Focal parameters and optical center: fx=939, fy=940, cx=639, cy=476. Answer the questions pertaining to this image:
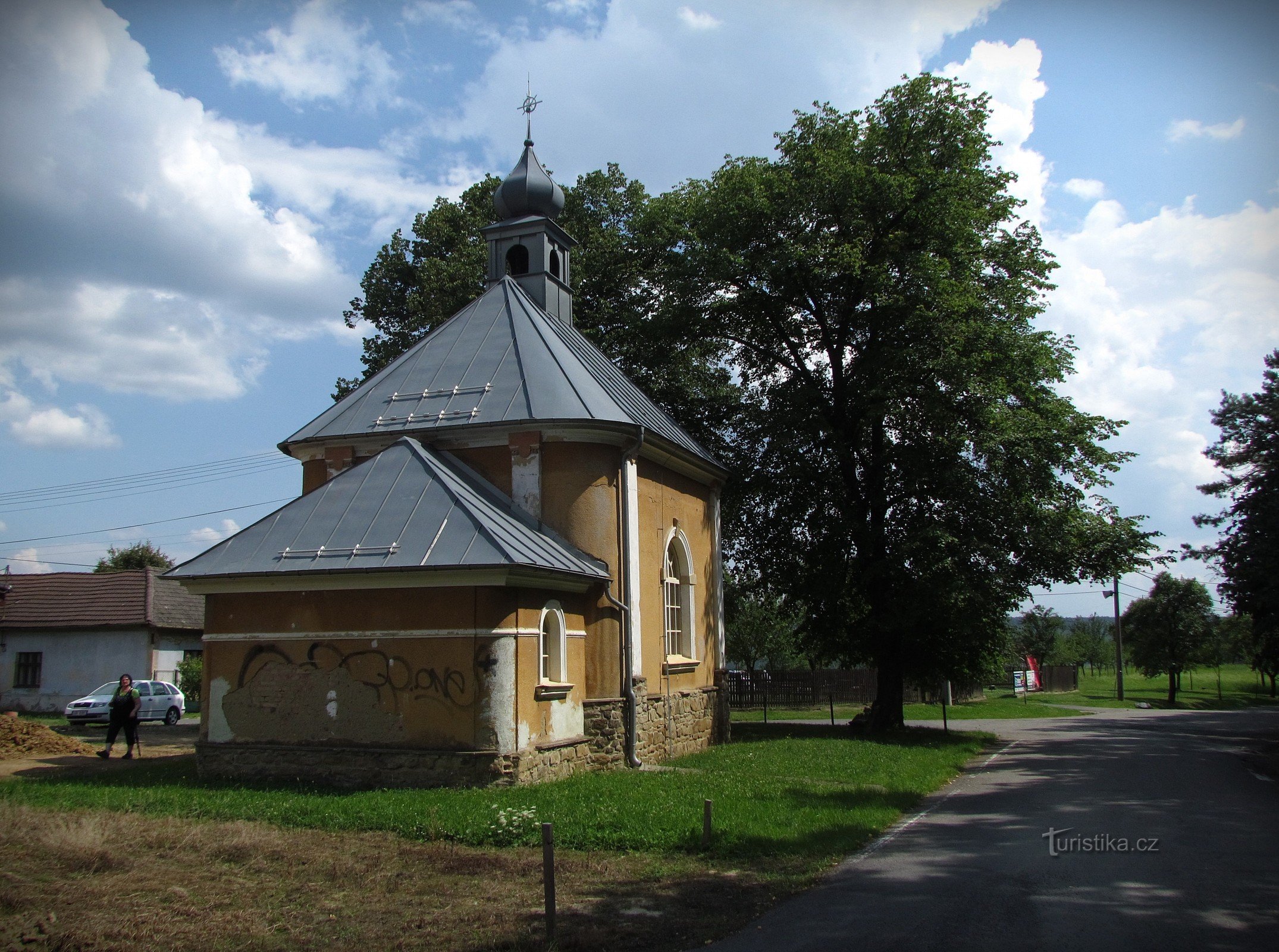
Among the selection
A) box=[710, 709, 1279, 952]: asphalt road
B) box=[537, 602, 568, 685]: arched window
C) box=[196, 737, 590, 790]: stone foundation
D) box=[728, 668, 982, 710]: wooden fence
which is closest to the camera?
box=[710, 709, 1279, 952]: asphalt road

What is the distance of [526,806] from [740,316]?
54.3 feet

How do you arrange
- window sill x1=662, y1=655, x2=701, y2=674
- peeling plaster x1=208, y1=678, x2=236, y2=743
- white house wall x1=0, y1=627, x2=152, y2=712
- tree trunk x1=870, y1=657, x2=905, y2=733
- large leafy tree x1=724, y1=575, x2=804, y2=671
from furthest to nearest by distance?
large leafy tree x1=724, y1=575, x2=804, y2=671 → white house wall x1=0, y1=627, x2=152, y2=712 → tree trunk x1=870, y1=657, x2=905, y2=733 → window sill x1=662, y1=655, x2=701, y2=674 → peeling plaster x1=208, y1=678, x2=236, y2=743

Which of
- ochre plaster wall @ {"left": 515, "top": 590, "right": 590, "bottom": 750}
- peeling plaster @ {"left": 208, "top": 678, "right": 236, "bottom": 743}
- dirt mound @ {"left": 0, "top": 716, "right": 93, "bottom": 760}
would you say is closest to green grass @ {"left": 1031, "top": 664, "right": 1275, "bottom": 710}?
ochre plaster wall @ {"left": 515, "top": 590, "right": 590, "bottom": 750}

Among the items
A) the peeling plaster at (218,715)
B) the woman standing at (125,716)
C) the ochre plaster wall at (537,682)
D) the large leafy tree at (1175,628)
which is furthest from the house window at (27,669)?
the large leafy tree at (1175,628)

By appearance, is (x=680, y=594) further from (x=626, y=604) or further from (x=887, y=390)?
(x=887, y=390)

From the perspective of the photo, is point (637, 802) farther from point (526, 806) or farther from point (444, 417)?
point (444, 417)

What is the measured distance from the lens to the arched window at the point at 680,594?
18.8 metres

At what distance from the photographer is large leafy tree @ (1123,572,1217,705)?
151 feet

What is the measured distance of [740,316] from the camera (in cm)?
2477

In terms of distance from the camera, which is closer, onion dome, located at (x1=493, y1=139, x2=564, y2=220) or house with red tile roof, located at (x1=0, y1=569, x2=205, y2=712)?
onion dome, located at (x1=493, y1=139, x2=564, y2=220)

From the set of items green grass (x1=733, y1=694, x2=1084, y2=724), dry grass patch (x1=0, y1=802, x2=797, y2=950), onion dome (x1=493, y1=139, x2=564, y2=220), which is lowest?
green grass (x1=733, y1=694, x2=1084, y2=724)

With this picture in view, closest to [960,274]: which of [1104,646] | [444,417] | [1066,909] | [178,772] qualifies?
[444,417]

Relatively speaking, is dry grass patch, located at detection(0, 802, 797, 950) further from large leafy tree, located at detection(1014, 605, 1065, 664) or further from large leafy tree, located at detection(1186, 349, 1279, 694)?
large leafy tree, located at detection(1014, 605, 1065, 664)
